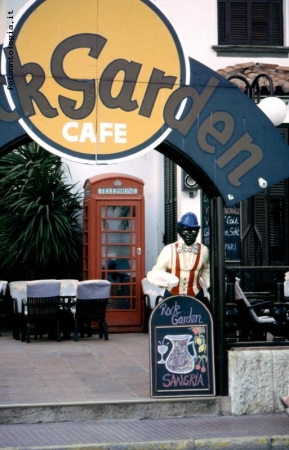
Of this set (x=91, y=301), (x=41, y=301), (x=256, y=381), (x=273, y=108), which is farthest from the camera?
(x=91, y=301)

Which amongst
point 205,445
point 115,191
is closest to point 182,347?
point 205,445

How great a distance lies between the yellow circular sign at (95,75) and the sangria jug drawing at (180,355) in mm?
1996

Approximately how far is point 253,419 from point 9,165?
9.44 metres

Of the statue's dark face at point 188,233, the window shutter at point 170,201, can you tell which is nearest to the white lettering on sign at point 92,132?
the statue's dark face at point 188,233

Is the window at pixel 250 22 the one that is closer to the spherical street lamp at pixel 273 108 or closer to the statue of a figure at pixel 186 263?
the spherical street lamp at pixel 273 108

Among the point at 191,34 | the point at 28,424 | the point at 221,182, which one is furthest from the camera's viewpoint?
the point at 191,34

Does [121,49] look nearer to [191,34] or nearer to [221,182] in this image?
[221,182]

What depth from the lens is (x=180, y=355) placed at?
9.47 m

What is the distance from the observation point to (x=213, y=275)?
953 centimetres

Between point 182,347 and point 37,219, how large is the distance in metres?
7.61

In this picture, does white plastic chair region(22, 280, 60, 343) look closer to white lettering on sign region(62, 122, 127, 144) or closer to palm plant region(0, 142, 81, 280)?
palm plant region(0, 142, 81, 280)

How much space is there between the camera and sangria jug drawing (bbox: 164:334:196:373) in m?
9.44

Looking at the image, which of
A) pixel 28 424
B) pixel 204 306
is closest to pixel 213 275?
pixel 204 306

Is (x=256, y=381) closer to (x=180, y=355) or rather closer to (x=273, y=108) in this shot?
(x=180, y=355)
